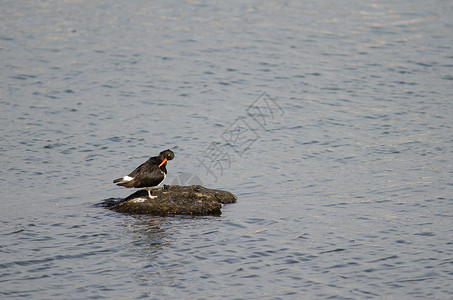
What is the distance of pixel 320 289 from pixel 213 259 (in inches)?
108

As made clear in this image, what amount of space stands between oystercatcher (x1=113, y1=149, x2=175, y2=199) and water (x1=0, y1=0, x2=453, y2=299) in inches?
37.8

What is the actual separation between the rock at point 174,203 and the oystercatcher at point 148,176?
1.10 ft

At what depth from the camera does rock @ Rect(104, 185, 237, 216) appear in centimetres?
1623

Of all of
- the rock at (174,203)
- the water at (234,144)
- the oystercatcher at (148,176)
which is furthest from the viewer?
the rock at (174,203)

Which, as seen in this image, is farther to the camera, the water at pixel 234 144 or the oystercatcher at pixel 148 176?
the oystercatcher at pixel 148 176

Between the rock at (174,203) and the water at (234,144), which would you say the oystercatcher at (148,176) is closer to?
the rock at (174,203)

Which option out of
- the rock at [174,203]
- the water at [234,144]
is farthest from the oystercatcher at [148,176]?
the water at [234,144]

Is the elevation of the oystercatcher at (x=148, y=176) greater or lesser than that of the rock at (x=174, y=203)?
greater

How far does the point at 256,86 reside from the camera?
31062mm

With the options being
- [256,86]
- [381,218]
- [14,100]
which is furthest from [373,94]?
[14,100]

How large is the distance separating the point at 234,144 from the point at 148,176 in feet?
29.6

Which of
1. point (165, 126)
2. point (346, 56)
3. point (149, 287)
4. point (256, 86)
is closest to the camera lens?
point (149, 287)

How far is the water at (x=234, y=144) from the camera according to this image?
13.4 meters

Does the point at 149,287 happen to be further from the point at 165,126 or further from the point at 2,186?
the point at 165,126
